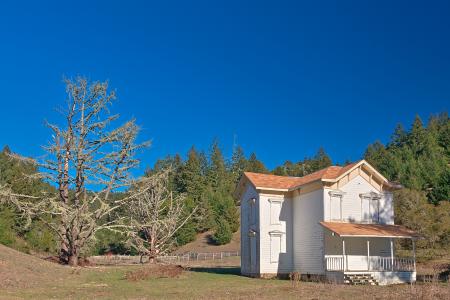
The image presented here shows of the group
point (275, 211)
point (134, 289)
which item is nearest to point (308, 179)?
point (275, 211)

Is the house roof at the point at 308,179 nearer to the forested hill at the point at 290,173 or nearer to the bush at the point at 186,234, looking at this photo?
the forested hill at the point at 290,173

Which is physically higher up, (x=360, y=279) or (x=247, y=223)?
(x=247, y=223)

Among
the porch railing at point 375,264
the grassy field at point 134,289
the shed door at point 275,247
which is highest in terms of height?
the shed door at point 275,247

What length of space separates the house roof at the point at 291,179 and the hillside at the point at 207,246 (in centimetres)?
3850

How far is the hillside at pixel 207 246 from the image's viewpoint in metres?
77.6

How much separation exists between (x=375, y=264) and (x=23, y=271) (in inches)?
844

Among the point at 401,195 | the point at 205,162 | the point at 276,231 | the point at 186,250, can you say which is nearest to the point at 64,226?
the point at 276,231

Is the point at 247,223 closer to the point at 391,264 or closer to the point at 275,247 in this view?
the point at 275,247

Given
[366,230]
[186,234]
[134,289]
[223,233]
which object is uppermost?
[366,230]

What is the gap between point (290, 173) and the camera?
122438 mm

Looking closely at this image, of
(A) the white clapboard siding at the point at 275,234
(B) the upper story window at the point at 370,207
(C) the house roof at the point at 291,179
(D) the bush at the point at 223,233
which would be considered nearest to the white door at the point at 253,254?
(A) the white clapboard siding at the point at 275,234

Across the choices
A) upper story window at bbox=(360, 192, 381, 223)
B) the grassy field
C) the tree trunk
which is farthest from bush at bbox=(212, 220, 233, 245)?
the grassy field

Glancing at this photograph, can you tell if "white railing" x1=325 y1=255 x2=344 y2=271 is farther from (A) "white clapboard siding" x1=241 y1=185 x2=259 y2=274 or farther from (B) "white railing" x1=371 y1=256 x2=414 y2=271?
(A) "white clapboard siding" x1=241 y1=185 x2=259 y2=274

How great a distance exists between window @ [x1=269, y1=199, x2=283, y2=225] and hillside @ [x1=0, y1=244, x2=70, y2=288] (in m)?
14.6
